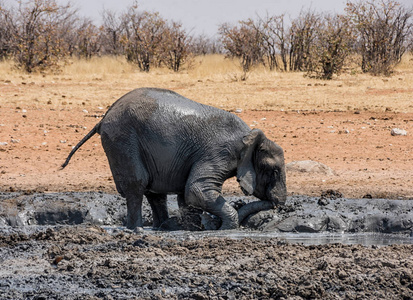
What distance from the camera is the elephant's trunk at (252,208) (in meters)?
7.76

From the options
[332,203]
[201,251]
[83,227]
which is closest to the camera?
[201,251]

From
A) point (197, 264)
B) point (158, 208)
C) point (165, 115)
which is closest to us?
point (197, 264)

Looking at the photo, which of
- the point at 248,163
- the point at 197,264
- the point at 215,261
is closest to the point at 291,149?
the point at 248,163

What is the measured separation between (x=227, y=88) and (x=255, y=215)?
12.3 meters

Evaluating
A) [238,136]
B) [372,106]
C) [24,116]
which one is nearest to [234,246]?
[238,136]

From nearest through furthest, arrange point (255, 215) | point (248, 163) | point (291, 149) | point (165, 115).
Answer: point (165, 115) < point (248, 163) < point (255, 215) < point (291, 149)

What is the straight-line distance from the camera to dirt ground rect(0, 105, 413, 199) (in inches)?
413

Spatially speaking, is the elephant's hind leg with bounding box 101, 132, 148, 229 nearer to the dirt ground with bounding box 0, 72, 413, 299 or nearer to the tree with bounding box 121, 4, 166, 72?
the dirt ground with bounding box 0, 72, 413, 299

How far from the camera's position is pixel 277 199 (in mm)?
7707

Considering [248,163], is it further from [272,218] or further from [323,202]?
[323,202]

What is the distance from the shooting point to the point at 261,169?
25.1 ft

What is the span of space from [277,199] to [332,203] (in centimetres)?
102

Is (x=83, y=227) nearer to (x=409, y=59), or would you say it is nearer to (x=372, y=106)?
(x=372, y=106)

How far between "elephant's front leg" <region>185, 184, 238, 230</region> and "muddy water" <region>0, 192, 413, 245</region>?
16 cm
